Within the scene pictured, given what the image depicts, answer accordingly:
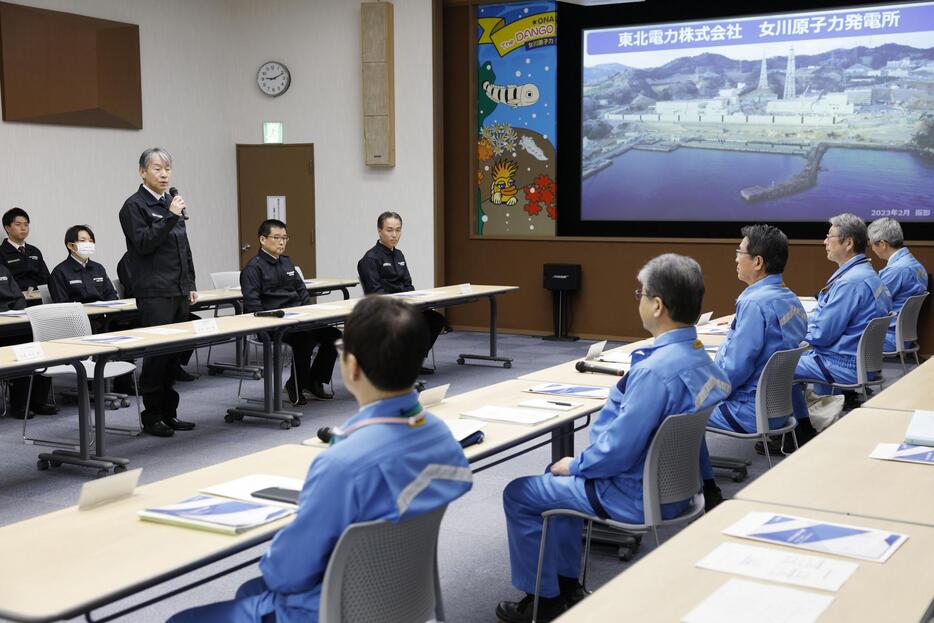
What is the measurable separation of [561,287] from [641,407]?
23.1 ft

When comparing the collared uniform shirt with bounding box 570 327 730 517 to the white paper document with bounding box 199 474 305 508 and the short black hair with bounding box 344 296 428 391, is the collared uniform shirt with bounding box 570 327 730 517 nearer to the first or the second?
the white paper document with bounding box 199 474 305 508

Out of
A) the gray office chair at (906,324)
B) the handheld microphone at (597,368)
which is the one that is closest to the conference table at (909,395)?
the handheld microphone at (597,368)

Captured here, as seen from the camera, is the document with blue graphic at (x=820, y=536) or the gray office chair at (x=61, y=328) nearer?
the document with blue graphic at (x=820, y=536)

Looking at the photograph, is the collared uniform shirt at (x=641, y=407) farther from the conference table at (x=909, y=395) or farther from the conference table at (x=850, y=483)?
the conference table at (x=909, y=395)

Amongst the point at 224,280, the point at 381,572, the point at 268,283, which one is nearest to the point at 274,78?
the point at 224,280

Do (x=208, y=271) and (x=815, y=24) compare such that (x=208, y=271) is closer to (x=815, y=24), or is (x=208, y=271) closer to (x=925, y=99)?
(x=815, y=24)

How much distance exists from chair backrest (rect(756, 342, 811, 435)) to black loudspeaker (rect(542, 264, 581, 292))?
556 cm

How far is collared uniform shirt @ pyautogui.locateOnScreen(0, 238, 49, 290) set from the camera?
7891 mm

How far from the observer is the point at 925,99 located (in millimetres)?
8367

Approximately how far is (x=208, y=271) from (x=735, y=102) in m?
5.81

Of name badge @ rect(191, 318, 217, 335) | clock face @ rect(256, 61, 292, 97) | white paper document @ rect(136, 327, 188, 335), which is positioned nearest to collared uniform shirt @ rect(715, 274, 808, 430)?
name badge @ rect(191, 318, 217, 335)

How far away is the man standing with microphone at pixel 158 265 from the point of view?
5797 mm

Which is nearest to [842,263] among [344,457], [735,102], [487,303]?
[735,102]

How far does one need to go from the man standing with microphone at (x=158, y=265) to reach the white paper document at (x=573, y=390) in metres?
2.86
